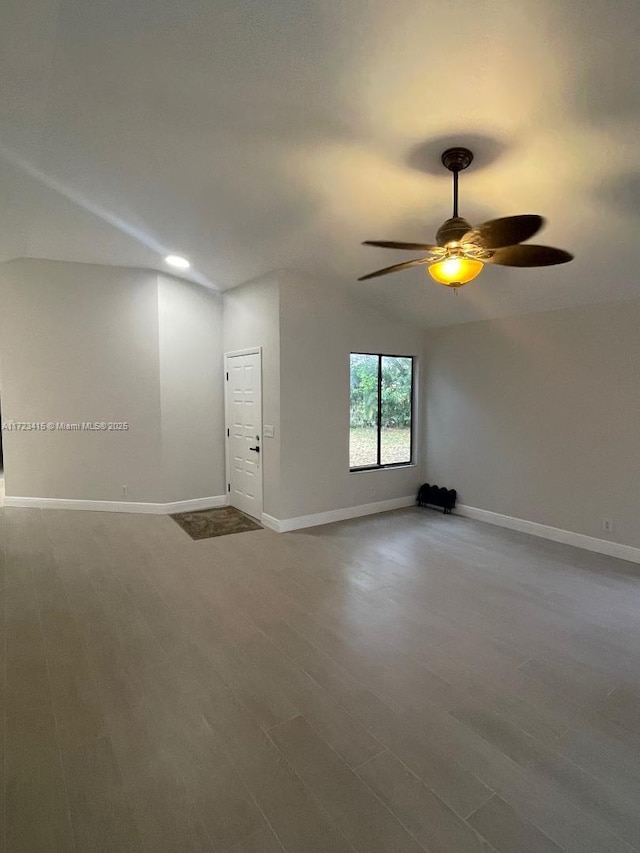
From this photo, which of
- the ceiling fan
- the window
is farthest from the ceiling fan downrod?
the window

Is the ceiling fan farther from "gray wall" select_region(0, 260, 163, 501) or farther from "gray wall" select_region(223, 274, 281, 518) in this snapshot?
"gray wall" select_region(0, 260, 163, 501)

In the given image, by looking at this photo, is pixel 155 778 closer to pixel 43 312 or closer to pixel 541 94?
pixel 541 94

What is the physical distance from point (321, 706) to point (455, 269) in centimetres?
244

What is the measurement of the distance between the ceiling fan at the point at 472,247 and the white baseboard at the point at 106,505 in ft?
13.9

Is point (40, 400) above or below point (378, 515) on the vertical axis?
above

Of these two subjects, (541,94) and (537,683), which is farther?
(537,683)

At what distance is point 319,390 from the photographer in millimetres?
4973

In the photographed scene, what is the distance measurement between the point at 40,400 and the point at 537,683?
5954mm

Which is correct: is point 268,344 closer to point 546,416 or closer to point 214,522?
point 214,522

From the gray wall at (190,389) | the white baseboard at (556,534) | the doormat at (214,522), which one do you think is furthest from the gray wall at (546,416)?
the gray wall at (190,389)

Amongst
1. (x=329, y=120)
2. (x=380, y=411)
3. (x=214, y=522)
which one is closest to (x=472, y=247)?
(x=329, y=120)

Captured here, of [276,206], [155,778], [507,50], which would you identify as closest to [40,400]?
[276,206]

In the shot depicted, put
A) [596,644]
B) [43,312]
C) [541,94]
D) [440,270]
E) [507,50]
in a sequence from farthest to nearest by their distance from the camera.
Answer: [43,312], [596,644], [440,270], [541,94], [507,50]

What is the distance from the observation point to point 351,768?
178cm
